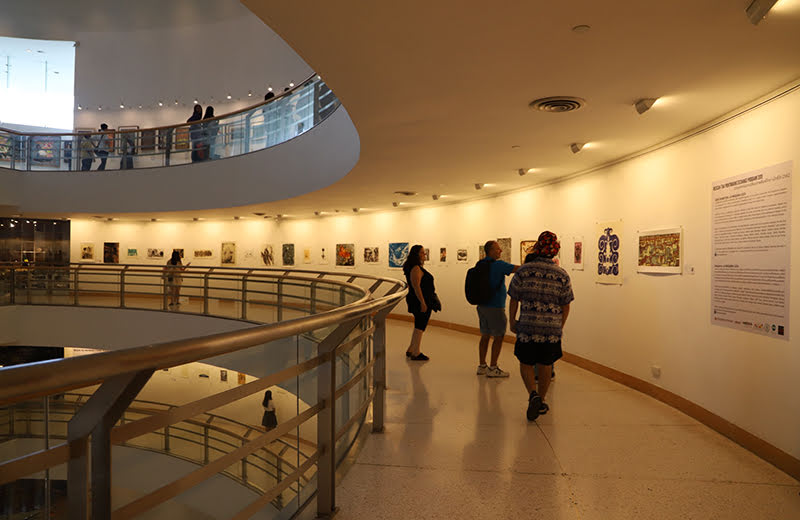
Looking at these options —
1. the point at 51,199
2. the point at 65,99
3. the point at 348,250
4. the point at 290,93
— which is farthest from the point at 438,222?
the point at 65,99

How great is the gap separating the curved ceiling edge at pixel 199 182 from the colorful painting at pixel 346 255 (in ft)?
12.9

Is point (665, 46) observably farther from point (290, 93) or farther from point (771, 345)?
point (290, 93)

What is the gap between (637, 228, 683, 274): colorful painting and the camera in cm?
591

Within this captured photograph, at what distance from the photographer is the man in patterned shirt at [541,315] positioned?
199 inches

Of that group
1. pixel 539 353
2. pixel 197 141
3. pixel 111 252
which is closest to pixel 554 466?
pixel 539 353

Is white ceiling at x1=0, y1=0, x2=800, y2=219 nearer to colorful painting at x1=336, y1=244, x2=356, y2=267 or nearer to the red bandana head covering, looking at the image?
the red bandana head covering

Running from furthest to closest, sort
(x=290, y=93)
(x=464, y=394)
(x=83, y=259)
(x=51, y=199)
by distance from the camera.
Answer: (x=83, y=259), (x=51, y=199), (x=290, y=93), (x=464, y=394)

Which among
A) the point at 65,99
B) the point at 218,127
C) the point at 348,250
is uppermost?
the point at 65,99

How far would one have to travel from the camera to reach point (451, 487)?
344 cm

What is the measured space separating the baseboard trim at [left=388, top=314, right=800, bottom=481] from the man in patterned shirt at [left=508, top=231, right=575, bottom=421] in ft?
5.24

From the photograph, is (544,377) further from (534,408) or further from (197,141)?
(197,141)

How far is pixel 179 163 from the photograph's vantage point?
14820mm

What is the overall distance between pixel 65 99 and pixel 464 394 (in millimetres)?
22593

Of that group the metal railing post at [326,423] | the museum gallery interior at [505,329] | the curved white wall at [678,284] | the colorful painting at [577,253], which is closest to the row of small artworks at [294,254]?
the museum gallery interior at [505,329]
